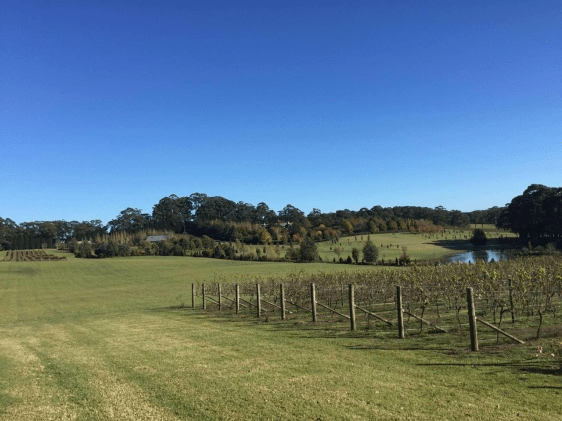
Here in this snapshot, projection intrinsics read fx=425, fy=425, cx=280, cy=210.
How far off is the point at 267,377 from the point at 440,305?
12500 mm

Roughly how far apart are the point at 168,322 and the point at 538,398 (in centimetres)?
1402

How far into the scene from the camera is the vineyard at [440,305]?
1150cm

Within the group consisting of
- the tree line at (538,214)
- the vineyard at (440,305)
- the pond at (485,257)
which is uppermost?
the tree line at (538,214)

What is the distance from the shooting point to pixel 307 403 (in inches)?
240

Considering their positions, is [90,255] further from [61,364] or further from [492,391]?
[492,391]

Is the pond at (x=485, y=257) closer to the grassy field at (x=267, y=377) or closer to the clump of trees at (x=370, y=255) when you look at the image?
the clump of trees at (x=370, y=255)

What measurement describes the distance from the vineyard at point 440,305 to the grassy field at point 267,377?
3.60 feet

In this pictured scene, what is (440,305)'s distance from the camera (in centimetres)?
1795

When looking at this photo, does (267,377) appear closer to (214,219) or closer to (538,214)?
(538,214)

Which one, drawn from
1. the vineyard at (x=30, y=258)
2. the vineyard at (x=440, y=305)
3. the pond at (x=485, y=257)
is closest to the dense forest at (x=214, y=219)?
→ the vineyard at (x=30, y=258)

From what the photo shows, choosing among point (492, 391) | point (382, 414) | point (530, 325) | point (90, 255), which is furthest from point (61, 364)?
point (90, 255)

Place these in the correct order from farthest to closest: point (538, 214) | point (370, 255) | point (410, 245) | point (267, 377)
A: point (410, 245)
point (538, 214)
point (370, 255)
point (267, 377)

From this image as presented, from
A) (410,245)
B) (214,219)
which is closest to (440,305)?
(410,245)

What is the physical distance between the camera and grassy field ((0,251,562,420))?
5867mm
